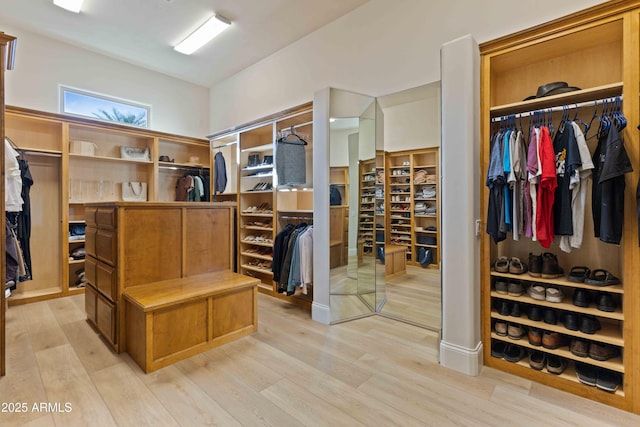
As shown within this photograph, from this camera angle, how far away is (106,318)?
2562mm

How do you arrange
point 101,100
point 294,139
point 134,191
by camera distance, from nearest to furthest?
point 294,139 → point 101,100 → point 134,191

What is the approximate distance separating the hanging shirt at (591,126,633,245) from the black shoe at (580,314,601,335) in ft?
1.81

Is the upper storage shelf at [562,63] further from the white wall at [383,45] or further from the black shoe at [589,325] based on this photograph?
the black shoe at [589,325]

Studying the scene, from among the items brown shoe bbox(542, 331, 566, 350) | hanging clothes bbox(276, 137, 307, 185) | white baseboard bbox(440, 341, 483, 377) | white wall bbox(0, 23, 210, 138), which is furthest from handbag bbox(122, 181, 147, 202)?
brown shoe bbox(542, 331, 566, 350)

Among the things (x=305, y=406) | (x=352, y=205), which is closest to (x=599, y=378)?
(x=305, y=406)

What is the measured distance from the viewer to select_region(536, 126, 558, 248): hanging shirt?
6.27 ft

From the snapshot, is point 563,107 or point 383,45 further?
point 383,45

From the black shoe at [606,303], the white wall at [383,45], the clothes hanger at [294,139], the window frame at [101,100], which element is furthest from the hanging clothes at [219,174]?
the black shoe at [606,303]

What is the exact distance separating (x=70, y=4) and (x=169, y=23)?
3.25 feet

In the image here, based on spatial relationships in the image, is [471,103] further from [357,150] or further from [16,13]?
[16,13]

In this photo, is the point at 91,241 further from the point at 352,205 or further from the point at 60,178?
the point at 352,205

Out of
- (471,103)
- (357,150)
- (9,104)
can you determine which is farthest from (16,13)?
(471,103)

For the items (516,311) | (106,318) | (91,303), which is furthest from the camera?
(91,303)

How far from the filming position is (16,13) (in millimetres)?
3422
